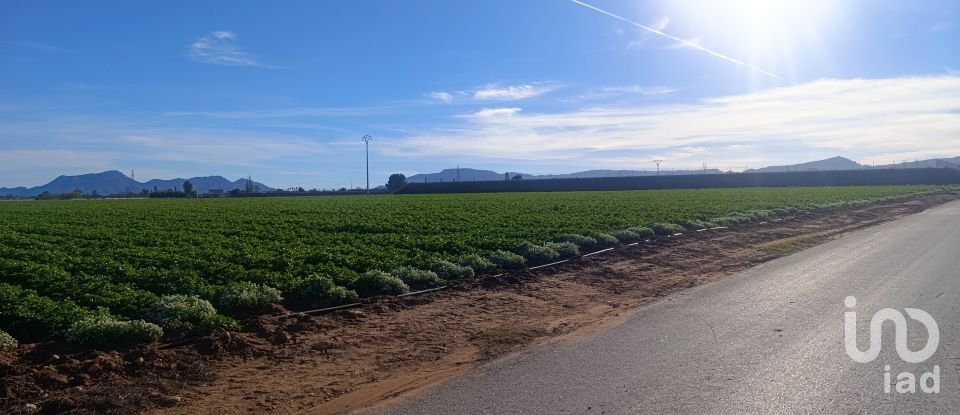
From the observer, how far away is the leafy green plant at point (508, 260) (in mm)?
15391

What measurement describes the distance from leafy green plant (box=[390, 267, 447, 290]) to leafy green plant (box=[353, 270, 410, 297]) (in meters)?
0.51

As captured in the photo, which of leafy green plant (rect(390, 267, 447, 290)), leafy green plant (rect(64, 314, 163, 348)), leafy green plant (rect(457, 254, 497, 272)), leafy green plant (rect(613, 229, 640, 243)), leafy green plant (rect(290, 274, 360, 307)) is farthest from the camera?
leafy green plant (rect(613, 229, 640, 243))

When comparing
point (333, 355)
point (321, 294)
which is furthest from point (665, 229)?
point (333, 355)

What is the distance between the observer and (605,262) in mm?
16859

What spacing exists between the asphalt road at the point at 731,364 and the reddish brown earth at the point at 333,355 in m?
0.69

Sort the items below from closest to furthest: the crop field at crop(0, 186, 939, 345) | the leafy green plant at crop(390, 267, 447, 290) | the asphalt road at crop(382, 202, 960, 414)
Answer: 1. the asphalt road at crop(382, 202, 960, 414)
2. the crop field at crop(0, 186, 939, 345)
3. the leafy green plant at crop(390, 267, 447, 290)

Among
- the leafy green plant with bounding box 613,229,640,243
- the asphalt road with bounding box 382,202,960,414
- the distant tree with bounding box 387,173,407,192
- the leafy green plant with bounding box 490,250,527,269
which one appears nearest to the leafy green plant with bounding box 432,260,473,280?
the leafy green plant with bounding box 490,250,527,269

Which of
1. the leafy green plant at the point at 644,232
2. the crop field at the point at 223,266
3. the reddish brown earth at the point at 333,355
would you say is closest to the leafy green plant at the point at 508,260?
the crop field at the point at 223,266

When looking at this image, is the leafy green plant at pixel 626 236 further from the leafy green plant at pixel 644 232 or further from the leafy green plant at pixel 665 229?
the leafy green plant at pixel 665 229

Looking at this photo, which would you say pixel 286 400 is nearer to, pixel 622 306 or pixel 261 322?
pixel 261 322

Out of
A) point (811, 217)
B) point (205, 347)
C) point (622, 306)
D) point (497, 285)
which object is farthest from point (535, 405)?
point (811, 217)

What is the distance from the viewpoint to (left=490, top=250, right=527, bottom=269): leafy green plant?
15.4 metres

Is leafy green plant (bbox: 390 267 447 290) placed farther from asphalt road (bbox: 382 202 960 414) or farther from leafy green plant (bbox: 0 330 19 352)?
leafy green plant (bbox: 0 330 19 352)

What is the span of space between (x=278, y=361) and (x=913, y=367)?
22.0 feet
